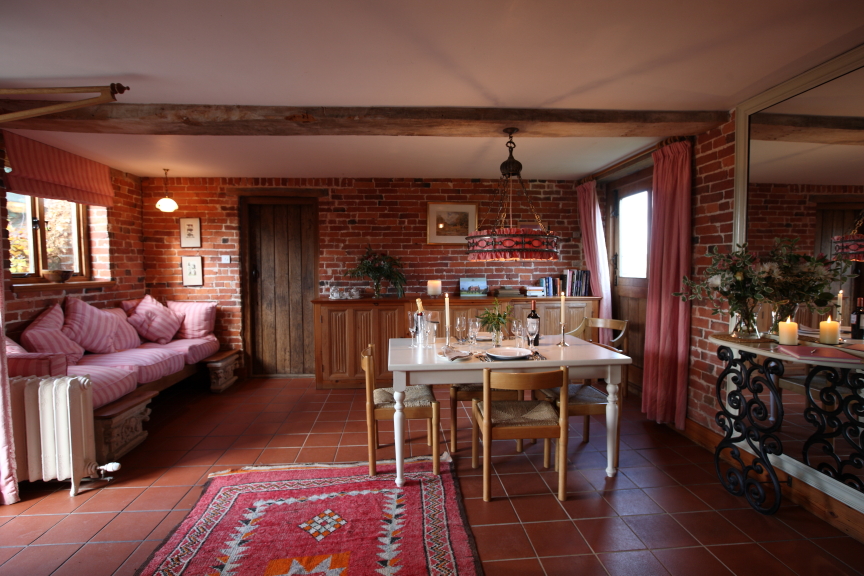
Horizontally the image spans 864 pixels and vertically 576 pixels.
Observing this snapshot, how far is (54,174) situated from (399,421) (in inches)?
149

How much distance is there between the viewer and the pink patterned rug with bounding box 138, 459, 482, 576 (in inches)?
80.0

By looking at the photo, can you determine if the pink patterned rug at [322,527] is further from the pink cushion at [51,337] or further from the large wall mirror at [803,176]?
the large wall mirror at [803,176]

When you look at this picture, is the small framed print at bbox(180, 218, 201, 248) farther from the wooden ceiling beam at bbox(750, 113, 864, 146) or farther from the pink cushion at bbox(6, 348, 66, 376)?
the wooden ceiling beam at bbox(750, 113, 864, 146)

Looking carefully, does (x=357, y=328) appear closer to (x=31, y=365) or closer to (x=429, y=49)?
(x=31, y=365)

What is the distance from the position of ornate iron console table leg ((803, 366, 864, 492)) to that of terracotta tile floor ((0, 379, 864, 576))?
0.31m

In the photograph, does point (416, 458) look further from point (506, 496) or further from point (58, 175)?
point (58, 175)

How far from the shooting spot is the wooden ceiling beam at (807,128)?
2287mm

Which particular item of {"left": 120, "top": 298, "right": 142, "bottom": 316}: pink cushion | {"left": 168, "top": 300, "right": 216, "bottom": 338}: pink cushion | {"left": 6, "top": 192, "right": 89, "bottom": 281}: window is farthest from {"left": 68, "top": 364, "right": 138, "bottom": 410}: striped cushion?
{"left": 168, "top": 300, "right": 216, "bottom": 338}: pink cushion

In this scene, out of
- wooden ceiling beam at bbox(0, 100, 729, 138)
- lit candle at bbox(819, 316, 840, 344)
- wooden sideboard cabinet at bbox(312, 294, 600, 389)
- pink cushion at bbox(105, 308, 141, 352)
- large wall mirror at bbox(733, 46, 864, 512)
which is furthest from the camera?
wooden sideboard cabinet at bbox(312, 294, 600, 389)

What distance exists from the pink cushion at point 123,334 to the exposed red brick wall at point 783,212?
5.45 metres

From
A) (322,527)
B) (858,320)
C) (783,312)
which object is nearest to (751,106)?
(783,312)

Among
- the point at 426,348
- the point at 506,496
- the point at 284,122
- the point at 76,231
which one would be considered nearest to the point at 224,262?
the point at 76,231

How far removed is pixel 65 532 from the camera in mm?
2328

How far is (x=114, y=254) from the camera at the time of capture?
4754 millimetres
